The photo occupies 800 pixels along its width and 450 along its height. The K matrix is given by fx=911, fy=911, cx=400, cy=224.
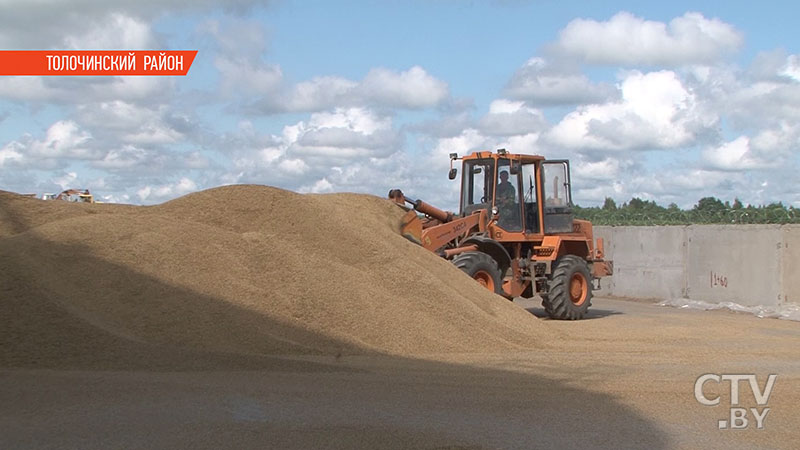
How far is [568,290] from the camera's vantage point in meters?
18.5

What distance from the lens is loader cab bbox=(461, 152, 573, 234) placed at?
719 inches

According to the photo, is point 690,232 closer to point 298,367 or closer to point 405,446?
point 298,367

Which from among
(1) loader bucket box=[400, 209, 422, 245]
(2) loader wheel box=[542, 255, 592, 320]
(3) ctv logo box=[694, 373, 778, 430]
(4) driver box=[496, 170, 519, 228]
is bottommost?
(3) ctv logo box=[694, 373, 778, 430]

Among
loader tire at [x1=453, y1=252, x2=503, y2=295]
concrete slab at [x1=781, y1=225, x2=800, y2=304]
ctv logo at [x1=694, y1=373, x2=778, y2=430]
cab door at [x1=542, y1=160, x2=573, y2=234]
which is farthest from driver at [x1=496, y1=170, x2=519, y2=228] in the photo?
ctv logo at [x1=694, y1=373, x2=778, y2=430]

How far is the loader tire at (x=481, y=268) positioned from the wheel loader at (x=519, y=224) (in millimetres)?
232

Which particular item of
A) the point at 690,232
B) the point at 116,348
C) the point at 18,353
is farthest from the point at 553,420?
the point at 690,232

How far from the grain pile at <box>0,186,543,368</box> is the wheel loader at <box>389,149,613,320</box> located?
290 cm

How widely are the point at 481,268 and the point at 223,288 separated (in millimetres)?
6571

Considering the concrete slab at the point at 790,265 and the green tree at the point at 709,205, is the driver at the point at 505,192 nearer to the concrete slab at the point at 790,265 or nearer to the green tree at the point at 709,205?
the concrete slab at the point at 790,265

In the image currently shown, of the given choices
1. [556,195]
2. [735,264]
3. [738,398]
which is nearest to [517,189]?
[556,195]

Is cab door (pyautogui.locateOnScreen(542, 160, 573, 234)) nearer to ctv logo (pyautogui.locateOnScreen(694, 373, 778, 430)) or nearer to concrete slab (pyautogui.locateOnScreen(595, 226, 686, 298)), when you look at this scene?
concrete slab (pyautogui.locateOnScreen(595, 226, 686, 298))

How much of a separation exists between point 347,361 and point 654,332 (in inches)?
289

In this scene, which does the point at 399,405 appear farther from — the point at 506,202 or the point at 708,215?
the point at 708,215

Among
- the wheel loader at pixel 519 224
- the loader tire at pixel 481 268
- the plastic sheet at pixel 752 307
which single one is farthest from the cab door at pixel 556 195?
the plastic sheet at pixel 752 307
